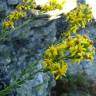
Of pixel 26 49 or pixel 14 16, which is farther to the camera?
pixel 26 49

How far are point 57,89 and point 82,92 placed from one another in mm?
447

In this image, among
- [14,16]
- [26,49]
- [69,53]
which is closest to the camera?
[69,53]

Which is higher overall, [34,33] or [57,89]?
[34,33]

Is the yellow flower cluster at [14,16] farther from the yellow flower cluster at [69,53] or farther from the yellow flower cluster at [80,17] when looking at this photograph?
the yellow flower cluster at [69,53]

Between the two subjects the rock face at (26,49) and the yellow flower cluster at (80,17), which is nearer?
the yellow flower cluster at (80,17)

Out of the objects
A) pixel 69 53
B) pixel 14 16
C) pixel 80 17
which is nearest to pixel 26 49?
pixel 14 16

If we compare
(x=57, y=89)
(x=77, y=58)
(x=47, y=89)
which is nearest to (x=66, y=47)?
(x=77, y=58)

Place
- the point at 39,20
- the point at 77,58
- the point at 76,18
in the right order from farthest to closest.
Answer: the point at 39,20, the point at 76,18, the point at 77,58

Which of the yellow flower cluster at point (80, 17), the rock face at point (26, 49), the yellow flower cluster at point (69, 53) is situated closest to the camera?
the yellow flower cluster at point (69, 53)

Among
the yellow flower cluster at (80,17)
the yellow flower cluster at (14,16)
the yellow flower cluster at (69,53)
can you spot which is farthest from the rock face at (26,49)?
the yellow flower cluster at (69,53)

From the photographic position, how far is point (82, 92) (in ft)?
22.5

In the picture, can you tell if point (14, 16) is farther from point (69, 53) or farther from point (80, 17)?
point (69, 53)

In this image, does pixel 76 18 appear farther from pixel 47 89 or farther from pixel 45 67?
pixel 47 89

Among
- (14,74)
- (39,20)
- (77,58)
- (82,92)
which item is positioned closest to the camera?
(77,58)
